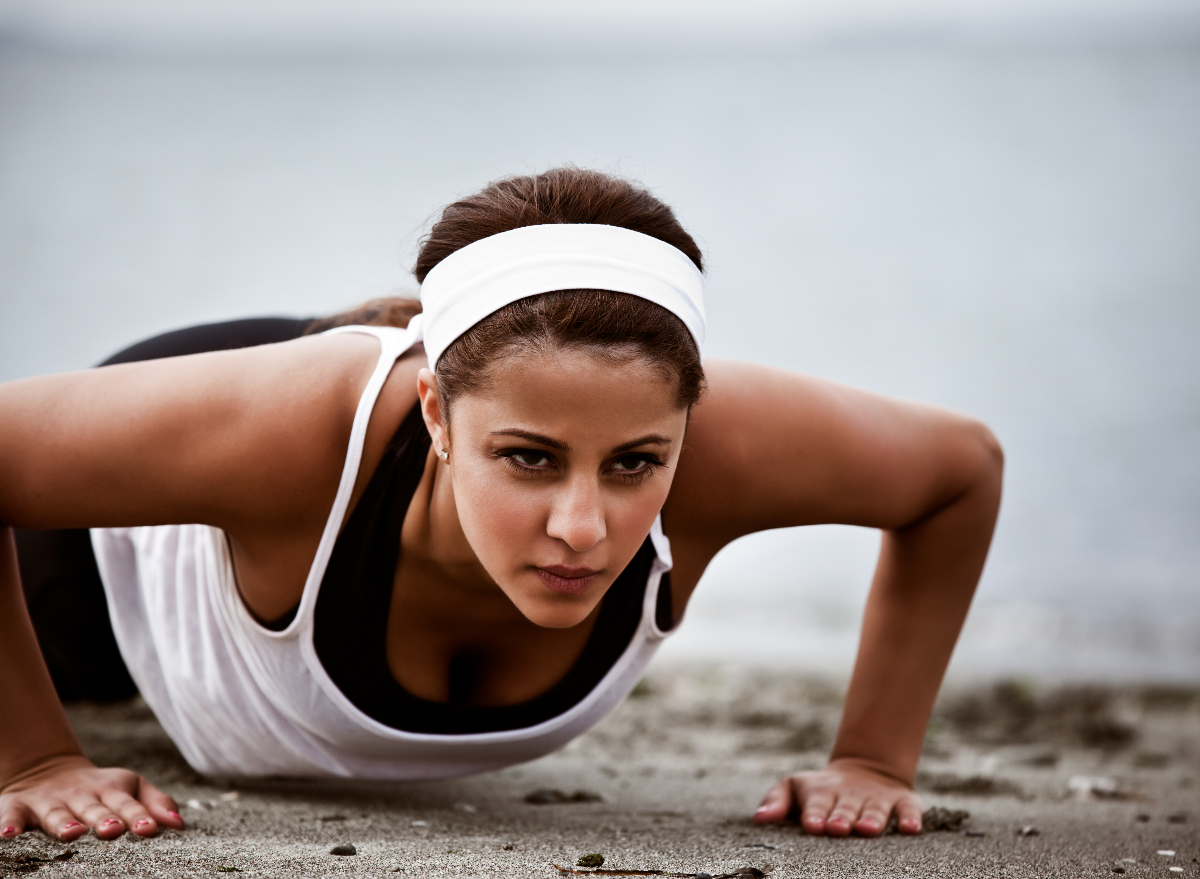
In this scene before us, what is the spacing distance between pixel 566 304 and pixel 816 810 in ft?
4.24

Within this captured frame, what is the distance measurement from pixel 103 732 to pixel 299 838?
1.65 m

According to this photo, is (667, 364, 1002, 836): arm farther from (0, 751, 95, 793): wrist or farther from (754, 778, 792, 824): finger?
(0, 751, 95, 793): wrist

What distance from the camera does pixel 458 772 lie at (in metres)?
2.54

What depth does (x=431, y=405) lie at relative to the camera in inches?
78.1

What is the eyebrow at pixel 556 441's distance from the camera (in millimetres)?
1727

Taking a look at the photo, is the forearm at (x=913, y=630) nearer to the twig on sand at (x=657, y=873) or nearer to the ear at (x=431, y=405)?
the twig on sand at (x=657, y=873)

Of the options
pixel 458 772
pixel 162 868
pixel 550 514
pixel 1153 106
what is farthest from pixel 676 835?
pixel 1153 106

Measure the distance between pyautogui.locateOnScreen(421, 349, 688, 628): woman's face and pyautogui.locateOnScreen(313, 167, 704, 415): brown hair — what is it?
30 millimetres

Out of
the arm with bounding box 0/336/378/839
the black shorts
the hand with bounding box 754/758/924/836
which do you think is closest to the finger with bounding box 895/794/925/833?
the hand with bounding box 754/758/924/836

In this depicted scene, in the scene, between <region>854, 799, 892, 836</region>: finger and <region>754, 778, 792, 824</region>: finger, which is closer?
<region>854, 799, 892, 836</region>: finger

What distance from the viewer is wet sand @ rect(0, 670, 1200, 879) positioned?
1897 millimetres

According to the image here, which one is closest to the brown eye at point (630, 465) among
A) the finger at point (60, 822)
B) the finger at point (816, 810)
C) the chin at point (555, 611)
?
the chin at point (555, 611)

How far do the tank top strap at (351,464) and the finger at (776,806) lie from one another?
3.59ft

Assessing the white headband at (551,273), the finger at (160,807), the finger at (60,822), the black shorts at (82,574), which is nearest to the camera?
the white headband at (551,273)
